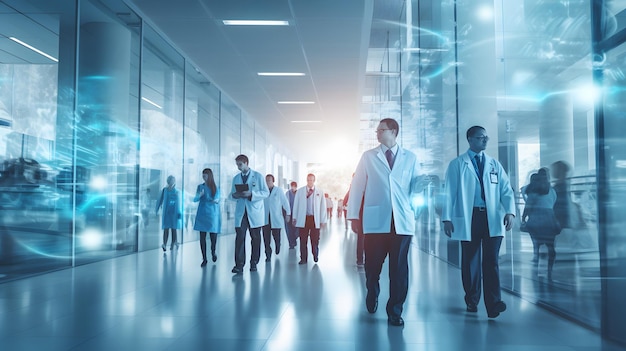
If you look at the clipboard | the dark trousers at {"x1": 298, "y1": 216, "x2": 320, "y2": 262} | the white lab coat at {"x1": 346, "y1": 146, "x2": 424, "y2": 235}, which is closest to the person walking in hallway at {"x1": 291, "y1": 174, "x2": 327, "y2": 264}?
the dark trousers at {"x1": 298, "y1": 216, "x2": 320, "y2": 262}

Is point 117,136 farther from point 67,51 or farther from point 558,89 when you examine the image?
point 558,89

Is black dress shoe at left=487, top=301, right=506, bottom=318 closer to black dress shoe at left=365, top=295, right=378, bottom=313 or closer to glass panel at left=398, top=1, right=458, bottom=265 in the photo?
black dress shoe at left=365, top=295, right=378, bottom=313

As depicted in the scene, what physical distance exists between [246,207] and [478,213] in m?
4.05

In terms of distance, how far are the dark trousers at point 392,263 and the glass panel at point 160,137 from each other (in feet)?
24.7

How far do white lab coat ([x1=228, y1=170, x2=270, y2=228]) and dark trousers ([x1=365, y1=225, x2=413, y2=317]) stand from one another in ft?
11.1

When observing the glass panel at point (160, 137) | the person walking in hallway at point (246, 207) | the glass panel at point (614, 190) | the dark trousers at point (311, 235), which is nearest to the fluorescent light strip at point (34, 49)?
the glass panel at point (160, 137)

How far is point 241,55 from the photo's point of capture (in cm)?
1270

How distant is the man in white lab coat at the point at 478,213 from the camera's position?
4.67 meters

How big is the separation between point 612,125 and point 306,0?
6559 mm

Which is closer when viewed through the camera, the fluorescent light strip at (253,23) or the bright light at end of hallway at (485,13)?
the bright light at end of hallway at (485,13)

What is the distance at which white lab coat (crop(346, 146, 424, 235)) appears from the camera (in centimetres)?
453

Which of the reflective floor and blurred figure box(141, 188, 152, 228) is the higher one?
blurred figure box(141, 188, 152, 228)

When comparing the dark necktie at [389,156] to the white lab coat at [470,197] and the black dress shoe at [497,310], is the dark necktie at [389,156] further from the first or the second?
the black dress shoe at [497,310]

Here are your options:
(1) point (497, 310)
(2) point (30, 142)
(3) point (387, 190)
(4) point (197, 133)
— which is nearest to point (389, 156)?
(3) point (387, 190)
